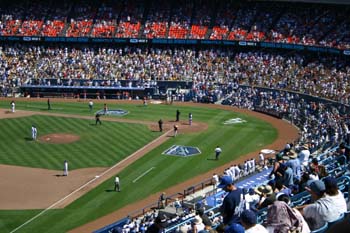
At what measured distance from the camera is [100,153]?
4138cm

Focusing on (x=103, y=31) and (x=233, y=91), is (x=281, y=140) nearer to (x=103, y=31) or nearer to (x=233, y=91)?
(x=233, y=91)

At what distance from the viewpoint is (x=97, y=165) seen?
38.6 meters

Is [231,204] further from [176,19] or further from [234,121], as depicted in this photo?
[176,19]

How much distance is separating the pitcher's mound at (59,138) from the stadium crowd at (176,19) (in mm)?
26424

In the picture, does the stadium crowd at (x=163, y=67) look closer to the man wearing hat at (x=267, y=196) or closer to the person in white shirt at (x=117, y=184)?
the person in white shirt at (x=117, y=184)

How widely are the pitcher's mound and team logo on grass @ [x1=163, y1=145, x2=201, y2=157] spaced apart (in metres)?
8.19

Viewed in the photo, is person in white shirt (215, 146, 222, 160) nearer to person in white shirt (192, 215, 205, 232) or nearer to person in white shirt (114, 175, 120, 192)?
person in white shirt (114, 175, 120, 192)

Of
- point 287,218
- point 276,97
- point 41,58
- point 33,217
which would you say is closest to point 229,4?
point 276,97

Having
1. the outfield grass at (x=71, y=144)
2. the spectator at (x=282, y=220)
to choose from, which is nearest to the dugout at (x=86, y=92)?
the outfield grass at (x=71, y=144)

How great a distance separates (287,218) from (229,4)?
63.1m

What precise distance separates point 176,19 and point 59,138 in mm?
31034

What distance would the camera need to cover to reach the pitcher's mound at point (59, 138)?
146 ft

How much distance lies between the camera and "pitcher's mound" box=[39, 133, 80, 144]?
146 ft

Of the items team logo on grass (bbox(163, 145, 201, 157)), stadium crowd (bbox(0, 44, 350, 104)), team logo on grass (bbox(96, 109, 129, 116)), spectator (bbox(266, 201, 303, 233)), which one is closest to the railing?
stadium crowd (bbox(0, 44, 350, 104))
